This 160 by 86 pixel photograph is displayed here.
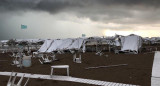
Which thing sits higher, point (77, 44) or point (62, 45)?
point (77, 44)

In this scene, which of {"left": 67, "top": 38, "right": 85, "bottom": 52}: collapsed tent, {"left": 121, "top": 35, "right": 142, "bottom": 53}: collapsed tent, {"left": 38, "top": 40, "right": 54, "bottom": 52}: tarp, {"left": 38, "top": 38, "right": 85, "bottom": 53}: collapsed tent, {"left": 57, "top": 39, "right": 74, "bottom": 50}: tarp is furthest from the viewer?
{"left": 57, "top": 39, "right": 74, "bottom": 50}: tarp

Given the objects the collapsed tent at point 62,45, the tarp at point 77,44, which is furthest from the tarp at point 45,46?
the tarp at point 77,44

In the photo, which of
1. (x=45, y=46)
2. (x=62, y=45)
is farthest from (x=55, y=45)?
(x=45, y=46)

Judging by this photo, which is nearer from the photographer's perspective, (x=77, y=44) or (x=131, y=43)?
(x=131, y=43)

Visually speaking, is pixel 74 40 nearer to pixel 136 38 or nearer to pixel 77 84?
pixel 136 38

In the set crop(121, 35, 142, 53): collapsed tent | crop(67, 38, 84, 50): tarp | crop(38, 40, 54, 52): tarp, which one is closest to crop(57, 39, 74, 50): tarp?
crop(67, 38, 84, 50): tarp

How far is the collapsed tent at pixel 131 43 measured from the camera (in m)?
27.1

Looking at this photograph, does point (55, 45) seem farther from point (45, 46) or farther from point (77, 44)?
point (77, 44)

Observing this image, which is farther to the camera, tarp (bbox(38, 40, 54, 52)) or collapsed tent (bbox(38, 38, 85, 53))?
tarp (bbox(38, 40, 54, 52))

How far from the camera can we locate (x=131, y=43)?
2797 centimetres

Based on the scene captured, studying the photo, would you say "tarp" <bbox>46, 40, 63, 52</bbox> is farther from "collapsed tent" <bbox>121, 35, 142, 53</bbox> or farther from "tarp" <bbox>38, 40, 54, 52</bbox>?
"collapsed tent" <bbox>121, 35, 142, 53</bbox>

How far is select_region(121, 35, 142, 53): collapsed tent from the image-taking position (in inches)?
1067

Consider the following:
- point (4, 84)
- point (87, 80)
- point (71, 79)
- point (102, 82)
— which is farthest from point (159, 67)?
point (4, 84)

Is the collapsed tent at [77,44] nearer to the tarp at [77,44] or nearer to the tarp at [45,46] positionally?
the tarp at [77,44]
